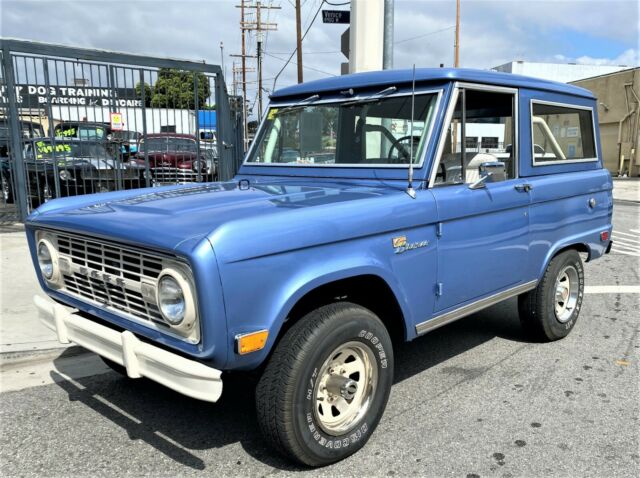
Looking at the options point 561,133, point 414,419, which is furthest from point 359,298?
point 561,133

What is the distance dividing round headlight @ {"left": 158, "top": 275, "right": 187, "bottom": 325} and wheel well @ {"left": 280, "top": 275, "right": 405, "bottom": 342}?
21.8 inches

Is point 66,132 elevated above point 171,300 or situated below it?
above

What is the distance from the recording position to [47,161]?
28.9 ft

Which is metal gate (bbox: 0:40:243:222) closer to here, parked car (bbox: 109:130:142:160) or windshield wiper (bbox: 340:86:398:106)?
parked car (bbox: 109:130:142:160)

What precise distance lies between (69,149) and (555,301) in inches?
318

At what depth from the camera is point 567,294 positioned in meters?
4.63

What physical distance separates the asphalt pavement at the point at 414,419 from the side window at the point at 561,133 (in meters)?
1.56

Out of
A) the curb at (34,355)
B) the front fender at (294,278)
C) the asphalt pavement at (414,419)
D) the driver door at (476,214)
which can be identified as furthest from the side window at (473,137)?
the curb at (34,355)

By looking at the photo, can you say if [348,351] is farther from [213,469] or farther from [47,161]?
[47,161]

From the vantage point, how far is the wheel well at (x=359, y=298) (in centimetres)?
270

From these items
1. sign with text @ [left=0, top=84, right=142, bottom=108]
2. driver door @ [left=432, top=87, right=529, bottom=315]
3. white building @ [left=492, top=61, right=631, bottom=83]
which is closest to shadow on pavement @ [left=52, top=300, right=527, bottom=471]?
driver door @ [left=432, top=87, right=529, bottom=315]

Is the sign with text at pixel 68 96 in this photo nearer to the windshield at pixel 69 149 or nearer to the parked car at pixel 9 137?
the parked car at pixel 9 137

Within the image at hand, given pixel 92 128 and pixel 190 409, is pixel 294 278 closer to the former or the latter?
pixel 190 409

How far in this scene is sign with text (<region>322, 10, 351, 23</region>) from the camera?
9.59 metres
